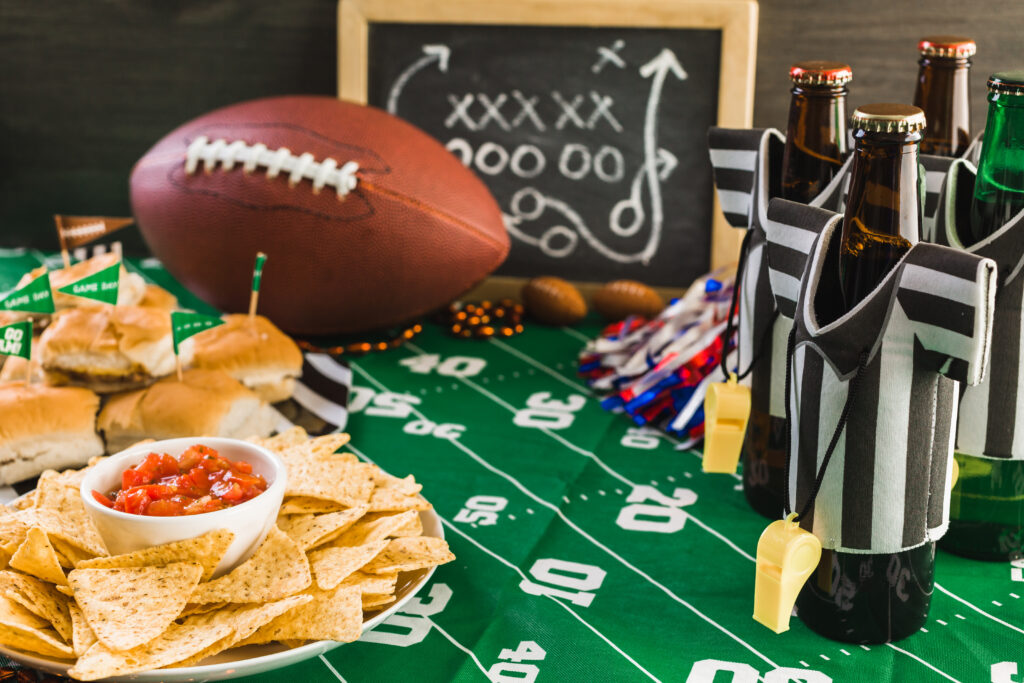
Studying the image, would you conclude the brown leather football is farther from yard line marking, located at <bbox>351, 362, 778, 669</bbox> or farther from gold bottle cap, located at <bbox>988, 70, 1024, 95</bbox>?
gold bottle cap, located at <bbox>988, 70, 1024, 95</bbox>

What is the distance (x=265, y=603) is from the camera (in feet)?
2.63

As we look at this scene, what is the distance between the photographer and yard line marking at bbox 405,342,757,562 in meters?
1.06

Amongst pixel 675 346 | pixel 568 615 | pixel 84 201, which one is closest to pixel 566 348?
pixel 675 346

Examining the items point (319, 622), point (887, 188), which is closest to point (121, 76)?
point (319, 622)

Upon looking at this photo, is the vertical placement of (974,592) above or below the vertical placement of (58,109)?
below

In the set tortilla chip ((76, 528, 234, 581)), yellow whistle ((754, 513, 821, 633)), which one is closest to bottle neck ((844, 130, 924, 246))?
yellow whistle ((754, 513, 821, 633))

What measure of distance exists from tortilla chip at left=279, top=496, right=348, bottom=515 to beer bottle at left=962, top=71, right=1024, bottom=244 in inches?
24.3

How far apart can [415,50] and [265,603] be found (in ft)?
4.09

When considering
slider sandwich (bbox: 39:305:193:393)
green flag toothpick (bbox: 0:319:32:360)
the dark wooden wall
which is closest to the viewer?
green flag toothpick (bbox: 0:319:32:360)

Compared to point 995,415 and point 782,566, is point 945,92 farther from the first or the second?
point 782,566

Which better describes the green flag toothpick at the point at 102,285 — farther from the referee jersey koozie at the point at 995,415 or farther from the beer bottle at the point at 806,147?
the referee jersey koozie at the point at 995,415

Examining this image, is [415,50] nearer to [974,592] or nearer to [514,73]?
[514,73]

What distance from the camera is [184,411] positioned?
47.8 inches

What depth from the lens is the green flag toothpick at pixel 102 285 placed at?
1205 millimetres
